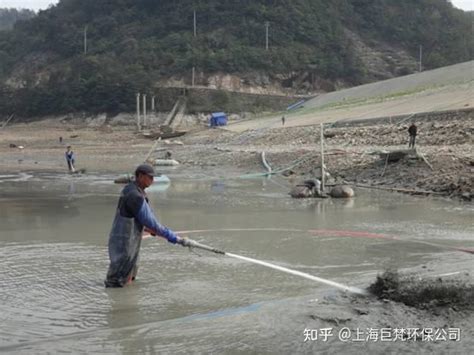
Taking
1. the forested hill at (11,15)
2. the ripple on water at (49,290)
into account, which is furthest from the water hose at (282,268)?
the forested hill at (11,15)

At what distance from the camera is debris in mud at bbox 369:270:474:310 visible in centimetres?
547

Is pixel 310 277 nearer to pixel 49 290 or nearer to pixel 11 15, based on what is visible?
pixel 49 290

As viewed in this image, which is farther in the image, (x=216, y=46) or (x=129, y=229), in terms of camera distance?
(x=216, y=46)

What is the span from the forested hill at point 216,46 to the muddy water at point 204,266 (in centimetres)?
6573

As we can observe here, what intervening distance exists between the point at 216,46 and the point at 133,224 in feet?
279

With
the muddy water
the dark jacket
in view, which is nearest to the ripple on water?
the muddy water

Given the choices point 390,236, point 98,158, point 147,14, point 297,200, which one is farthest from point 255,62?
point 390,236

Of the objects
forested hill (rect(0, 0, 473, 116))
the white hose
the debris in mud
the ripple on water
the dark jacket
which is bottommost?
the ripple on water

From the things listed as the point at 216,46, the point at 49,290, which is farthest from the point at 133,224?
the point at 216,46

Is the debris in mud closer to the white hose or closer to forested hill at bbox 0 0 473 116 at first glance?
the white hose

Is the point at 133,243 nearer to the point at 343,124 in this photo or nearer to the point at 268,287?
the point at 268,287

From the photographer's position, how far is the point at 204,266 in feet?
24.8

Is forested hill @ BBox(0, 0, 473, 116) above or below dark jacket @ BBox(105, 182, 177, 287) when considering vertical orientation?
above

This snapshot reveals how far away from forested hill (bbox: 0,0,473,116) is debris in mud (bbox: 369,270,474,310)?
7277 cm
